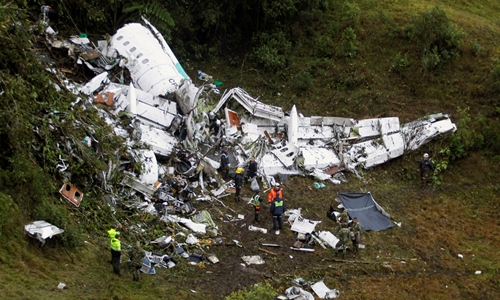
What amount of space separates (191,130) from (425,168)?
24.0ft

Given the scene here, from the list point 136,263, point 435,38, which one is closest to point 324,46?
point 435,38

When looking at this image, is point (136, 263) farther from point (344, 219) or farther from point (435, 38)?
point (435, 38)

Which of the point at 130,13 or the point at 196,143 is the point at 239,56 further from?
the point at 196,143

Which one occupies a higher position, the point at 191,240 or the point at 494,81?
the point at 494,81

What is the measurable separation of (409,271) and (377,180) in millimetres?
5016

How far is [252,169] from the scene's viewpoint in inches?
632

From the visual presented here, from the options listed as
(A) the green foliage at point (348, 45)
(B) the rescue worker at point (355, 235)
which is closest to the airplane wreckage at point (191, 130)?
(B) the rescue worker at point (355, 235)

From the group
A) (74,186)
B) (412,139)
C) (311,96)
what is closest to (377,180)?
(412,139)

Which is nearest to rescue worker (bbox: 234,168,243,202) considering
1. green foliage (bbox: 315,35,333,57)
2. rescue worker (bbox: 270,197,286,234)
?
rescue worker (bbox: 270,197,286,234)

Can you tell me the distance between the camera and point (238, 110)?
1816 cm

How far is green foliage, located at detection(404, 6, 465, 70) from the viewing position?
2097 centimetres

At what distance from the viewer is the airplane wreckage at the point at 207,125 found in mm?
15914

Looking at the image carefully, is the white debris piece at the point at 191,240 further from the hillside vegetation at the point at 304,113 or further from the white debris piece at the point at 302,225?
the white debris piece at the point at 302,225

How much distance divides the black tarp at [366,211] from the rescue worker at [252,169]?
251cm
